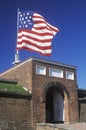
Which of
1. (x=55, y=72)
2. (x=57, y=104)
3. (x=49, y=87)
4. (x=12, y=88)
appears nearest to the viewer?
(x=12, y=88)

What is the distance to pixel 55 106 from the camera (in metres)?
27.6

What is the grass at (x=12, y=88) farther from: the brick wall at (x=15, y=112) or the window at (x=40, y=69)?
the window at (x=40, y=69)

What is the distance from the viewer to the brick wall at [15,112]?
70.5 feet

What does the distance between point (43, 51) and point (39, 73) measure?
7.79 feet

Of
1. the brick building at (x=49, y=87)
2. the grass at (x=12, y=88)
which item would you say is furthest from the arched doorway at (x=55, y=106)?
the grass at (x=12, y=88)

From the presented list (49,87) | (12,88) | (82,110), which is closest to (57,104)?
(82,110)

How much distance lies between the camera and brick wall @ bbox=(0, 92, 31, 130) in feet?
70.5

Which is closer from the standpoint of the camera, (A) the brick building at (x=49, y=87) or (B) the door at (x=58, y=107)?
(A) the brick building at (x=49, y=87)

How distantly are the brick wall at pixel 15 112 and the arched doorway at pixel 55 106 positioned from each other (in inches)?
169

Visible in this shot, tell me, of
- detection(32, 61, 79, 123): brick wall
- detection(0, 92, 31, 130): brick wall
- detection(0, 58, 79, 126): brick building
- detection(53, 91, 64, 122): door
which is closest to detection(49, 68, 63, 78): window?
detection(0, 58, 79, 126): brick building

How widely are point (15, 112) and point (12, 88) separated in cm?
257

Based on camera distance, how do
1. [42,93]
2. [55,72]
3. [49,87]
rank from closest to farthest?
[42,93] → [49,87] → [55,72]

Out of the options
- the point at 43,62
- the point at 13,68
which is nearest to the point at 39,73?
the point at 43,62

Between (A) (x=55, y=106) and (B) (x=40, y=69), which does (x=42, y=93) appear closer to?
(B) (x=40, y=69)
